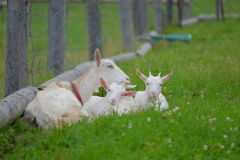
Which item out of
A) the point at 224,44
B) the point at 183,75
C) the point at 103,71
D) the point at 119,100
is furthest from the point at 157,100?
the point at 224,44

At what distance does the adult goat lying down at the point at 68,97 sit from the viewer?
207 inches

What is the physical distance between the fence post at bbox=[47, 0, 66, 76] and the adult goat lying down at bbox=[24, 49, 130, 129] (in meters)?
1.31

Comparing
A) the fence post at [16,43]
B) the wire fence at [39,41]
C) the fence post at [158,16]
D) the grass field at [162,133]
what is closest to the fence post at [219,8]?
the fence post at [158,16]

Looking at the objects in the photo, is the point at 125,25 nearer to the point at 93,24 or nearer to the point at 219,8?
the point at 93,24

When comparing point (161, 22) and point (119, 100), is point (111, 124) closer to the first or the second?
point (119, 100)

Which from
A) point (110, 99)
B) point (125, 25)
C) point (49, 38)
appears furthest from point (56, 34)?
point (125, 25)

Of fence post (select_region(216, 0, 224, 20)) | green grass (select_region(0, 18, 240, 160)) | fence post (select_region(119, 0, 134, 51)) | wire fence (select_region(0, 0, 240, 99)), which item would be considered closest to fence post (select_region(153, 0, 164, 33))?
fence post (select_region(216, 0, 224, 20))

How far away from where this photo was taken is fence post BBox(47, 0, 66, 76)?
7.55 meters

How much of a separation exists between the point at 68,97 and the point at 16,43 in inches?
40.7

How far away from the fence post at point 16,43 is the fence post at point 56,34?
1.62 meters

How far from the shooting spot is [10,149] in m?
4.73

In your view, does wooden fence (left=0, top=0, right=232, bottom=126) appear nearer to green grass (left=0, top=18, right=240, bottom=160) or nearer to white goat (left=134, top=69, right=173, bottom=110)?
green grass (left=0, top=18, right=240, bottom=160)

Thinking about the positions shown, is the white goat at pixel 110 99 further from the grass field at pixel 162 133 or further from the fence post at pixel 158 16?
the fence post at pixel 158 16

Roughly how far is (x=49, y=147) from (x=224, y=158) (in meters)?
1.80
